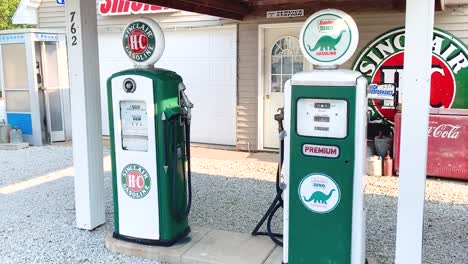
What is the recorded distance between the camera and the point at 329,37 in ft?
9.65

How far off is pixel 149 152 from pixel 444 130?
407 cm

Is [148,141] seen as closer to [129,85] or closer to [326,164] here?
[129,85]

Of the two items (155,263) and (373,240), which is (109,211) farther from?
(373,240)

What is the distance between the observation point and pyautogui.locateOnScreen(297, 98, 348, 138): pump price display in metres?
2.90

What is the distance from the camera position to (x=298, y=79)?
2971 mm

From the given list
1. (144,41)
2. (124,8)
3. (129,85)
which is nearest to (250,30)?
(124,8)

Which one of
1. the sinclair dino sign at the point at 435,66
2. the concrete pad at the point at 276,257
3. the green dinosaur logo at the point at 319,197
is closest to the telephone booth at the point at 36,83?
the sinclair dino sign at the point at 435,66

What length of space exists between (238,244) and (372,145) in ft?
11.6

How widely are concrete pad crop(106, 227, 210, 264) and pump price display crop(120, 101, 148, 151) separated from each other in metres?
0.79

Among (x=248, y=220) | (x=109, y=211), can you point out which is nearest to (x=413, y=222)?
(x=248, y=220)

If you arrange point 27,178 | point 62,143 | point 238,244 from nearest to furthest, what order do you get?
point 238,244 < point 27,178 < point 62,143

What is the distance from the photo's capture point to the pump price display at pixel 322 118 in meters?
2.90

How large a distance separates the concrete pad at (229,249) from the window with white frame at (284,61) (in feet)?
13.5

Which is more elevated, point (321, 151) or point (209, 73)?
point (209, 73)
